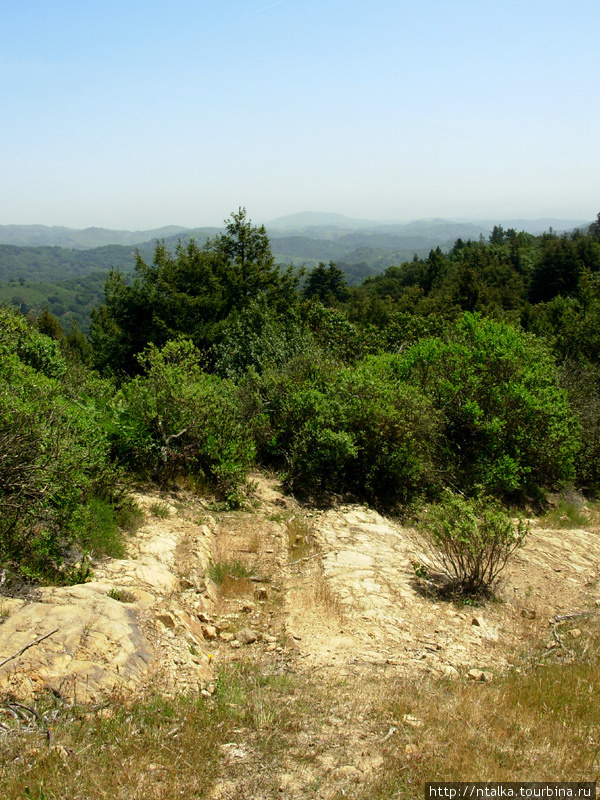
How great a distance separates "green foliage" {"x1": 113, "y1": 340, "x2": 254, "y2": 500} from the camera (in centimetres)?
927

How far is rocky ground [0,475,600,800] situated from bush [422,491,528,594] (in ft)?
1.36

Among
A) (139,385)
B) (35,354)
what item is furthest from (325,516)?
(35,354)

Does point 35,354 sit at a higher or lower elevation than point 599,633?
higher

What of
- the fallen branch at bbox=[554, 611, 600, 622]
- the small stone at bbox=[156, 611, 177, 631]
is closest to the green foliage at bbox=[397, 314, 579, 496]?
the fallen branch at bbox=[554, 611, 600, 622]

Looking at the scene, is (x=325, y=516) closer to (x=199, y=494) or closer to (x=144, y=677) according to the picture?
(x=199, y=494)

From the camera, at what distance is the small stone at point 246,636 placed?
588 centimetres

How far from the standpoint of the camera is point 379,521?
9789 millimetres

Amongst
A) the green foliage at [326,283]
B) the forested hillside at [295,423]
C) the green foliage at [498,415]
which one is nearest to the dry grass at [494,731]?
the forested hillside at [295,423]

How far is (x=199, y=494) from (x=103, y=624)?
179 inches

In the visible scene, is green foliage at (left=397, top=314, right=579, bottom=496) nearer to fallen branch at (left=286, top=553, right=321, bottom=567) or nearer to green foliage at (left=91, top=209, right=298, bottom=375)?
fallen branch at (left=286, top=553, right=321, bottom=567)

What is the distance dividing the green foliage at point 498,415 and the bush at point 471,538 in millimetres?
4335

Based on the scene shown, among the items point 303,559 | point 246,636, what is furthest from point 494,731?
point 303,559

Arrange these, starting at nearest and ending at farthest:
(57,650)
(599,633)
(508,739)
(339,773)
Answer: (339,773) < (508,739) < (57,650) < (599,633)

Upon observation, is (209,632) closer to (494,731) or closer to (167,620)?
(167,620)
